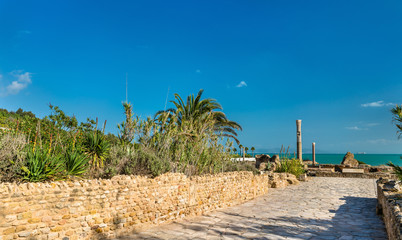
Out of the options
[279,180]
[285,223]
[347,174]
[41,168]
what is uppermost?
[41,168]

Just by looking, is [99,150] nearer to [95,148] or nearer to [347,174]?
[95,148]

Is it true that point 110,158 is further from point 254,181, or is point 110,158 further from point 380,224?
point 380,224

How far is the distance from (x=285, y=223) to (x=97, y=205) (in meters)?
4.63

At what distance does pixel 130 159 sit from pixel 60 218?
265 centimetres

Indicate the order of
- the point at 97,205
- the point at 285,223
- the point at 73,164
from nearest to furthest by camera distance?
the point at 97,205 → the point at 73,164 → the point at 285,223

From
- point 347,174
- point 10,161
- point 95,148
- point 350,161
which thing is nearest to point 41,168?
point 10,161

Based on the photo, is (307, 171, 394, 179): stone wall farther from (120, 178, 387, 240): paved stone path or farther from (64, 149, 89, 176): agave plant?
(64, 149, 89, 176): agave plant

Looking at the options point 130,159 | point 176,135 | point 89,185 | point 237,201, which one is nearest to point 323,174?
point 237,201

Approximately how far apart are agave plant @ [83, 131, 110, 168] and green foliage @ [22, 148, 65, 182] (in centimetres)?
140

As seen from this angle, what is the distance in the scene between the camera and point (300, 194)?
12.1 m

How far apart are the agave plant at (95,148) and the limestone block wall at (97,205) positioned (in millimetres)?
1332

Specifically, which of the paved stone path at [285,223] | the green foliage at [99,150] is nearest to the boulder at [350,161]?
the paved stone path at [285,223]

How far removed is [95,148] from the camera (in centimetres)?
723

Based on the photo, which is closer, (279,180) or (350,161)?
(279,180)
